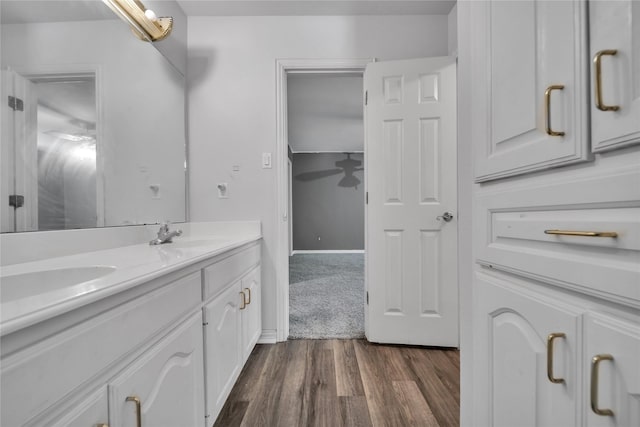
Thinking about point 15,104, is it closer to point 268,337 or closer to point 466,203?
point 466,203

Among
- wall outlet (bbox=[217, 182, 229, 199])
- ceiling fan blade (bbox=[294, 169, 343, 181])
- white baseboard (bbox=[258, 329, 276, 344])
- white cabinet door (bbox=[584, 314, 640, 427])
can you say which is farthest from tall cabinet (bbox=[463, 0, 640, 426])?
ceiling fan blade (bbox=[294, 169, 343, 181])

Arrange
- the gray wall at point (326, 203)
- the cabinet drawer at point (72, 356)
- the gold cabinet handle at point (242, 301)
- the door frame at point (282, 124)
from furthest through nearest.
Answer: the gray wall at point (326, 203) < the door frame at point (282, 124) < the gold cabinet handle at point (242, 301) < the cabinet drawer at point (72, 356)

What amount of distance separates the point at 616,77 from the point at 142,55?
6.28 ft

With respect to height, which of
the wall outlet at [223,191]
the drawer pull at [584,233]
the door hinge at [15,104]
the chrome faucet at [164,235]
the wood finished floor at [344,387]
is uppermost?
the door hinge at [15,104]

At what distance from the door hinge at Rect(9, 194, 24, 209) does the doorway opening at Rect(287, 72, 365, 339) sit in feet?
5.50

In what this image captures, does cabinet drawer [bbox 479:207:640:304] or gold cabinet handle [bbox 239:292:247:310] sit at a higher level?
cabinet drawer [bbox 479:207:640:304]

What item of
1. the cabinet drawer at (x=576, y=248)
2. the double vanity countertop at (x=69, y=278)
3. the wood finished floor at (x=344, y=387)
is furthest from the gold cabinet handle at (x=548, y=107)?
the wood finished floor at (x=344, y=387)

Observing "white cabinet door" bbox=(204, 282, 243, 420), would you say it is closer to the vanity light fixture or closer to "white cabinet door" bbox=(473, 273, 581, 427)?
"white cabinet door" bbox=(473, 273, 581, 427)

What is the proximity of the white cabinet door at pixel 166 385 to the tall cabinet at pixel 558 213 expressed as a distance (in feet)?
3.00

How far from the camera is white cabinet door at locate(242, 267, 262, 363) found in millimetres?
1551

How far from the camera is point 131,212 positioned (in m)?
1.41

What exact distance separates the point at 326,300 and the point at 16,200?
94.8 inches

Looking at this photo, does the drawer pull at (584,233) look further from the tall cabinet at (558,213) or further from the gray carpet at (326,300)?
the gray carpet at (326,300)

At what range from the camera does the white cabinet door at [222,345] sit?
3.51ft
